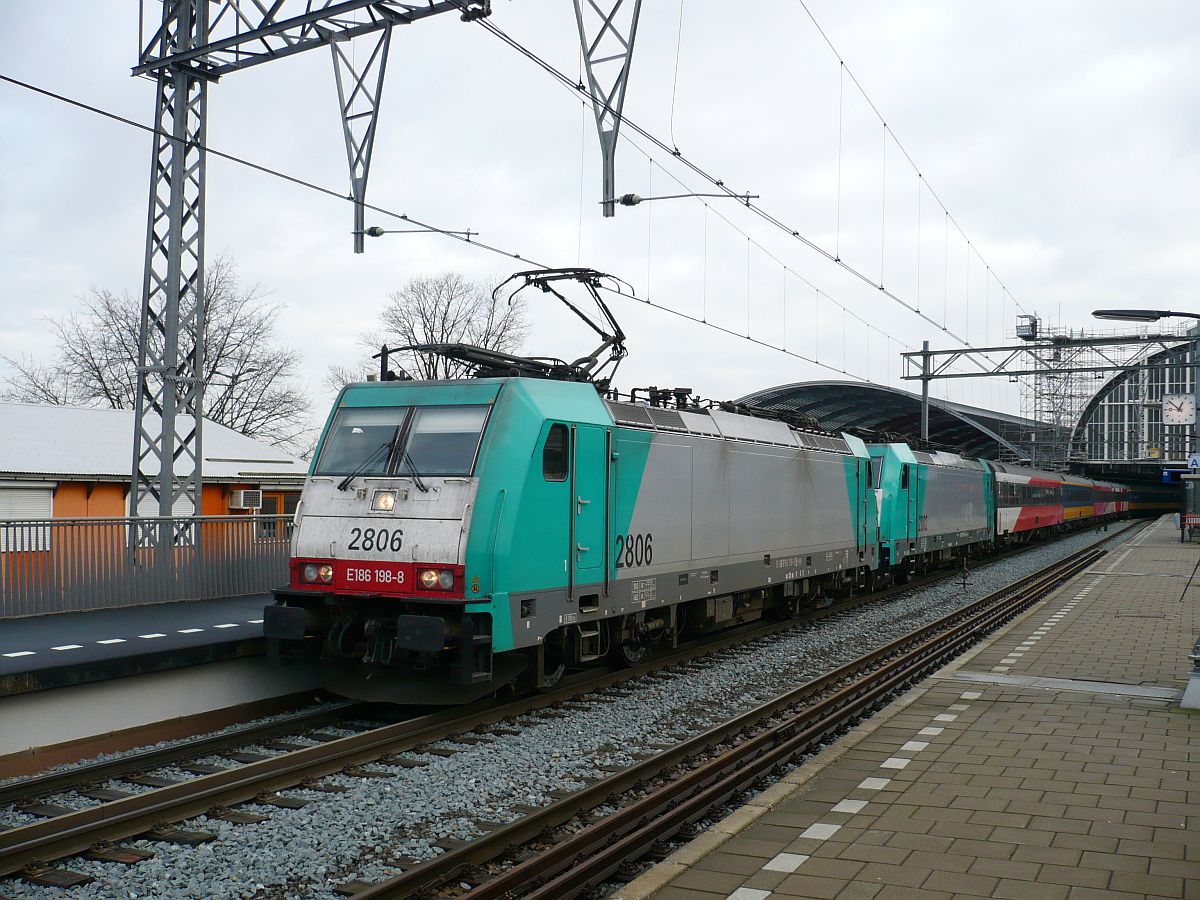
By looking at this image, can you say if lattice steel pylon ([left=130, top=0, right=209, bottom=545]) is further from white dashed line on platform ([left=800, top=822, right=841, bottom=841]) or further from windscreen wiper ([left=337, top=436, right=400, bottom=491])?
white dashed line on platform ([left=800, top=822, right=841, bottom=841])

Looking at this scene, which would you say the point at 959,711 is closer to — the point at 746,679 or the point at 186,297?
the point at 746,679

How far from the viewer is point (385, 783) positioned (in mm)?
7750

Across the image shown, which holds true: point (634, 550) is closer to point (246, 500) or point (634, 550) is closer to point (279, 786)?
point (279, 786)

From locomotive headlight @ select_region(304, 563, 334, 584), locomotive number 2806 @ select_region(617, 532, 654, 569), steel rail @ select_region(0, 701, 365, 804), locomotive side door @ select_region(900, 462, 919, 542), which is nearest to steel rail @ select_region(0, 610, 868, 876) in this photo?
steel rail @ select_region(0, 701, 365, 804)

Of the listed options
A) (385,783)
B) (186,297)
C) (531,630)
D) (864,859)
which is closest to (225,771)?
(385,783)

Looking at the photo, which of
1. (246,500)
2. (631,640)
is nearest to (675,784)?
(631,640)

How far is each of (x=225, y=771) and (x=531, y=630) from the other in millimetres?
3079

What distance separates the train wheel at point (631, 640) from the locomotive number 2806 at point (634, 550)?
2.24 feet

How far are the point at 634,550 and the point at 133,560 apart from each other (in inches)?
232

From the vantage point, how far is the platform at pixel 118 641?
862 centimetres

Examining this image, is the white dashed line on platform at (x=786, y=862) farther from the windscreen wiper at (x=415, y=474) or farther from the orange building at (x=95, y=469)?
the orange building at (x=95, y=469)

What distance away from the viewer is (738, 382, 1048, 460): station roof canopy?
57750 millimetres

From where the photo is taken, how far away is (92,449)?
2609 cm

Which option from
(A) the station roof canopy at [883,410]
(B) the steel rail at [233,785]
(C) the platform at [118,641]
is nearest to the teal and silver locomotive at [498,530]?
(B) the steel rail at [233,785]
